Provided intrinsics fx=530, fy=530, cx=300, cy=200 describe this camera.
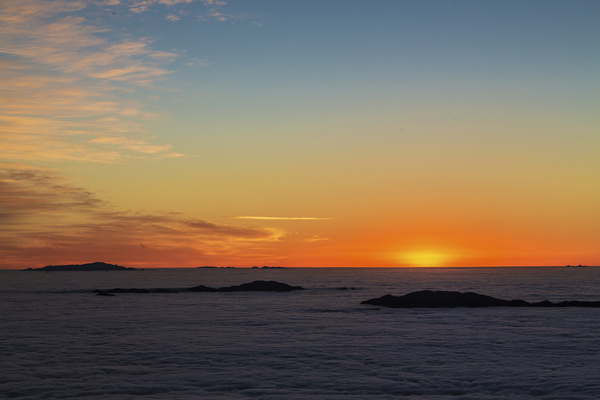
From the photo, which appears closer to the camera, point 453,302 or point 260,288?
point 453,302

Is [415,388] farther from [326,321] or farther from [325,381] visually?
[326,321]

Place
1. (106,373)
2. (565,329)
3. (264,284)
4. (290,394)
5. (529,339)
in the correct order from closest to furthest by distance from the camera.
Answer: (290,394) < (106,373) < (529,339) < (565,329) < (264,284)

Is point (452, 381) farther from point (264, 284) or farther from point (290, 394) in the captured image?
point (264, 284)

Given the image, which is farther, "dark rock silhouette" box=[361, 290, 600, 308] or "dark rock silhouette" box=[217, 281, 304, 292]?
"dark rock silhouette" box=[217, 281, 304, 292]

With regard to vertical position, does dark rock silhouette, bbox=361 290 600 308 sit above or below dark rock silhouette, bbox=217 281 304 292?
above

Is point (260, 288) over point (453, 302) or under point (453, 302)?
under

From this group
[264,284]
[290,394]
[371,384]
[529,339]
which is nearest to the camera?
[290,394]

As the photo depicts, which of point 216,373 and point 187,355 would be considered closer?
point 216,373

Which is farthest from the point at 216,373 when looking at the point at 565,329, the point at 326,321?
the point at 565,329

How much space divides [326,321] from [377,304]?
906 inches

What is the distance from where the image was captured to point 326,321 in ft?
151

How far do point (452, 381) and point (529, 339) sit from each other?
15187 millimetres

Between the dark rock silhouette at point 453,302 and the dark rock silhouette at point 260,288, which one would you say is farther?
the dark rock silhouette at point 260,288

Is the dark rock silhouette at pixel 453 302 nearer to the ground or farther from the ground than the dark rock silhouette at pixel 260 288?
farther from the ground
